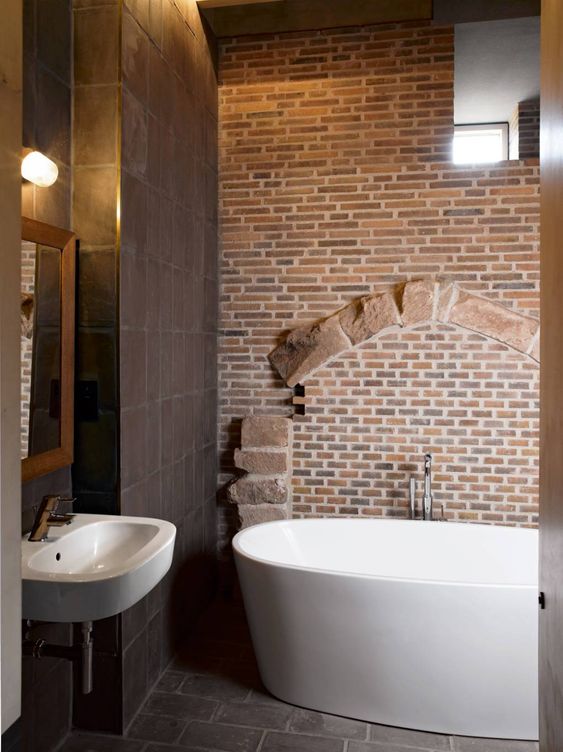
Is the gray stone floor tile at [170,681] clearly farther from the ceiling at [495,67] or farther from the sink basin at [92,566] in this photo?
the ceiling at [495,67]

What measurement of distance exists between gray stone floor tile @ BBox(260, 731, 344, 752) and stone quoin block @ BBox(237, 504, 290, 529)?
1483 mm

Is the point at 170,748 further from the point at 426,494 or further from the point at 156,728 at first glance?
the point at 426,494

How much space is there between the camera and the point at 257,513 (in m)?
4.21

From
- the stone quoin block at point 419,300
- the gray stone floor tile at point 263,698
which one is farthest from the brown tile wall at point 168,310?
the stone quoin block at point 419,300

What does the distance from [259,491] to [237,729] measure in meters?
1.54

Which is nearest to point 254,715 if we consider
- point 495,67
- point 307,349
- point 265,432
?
point 265,432

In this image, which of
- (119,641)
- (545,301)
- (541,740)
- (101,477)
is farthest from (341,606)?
(545,301)

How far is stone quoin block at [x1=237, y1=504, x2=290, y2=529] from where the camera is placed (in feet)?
13.8

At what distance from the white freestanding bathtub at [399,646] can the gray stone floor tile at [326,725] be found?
4cm

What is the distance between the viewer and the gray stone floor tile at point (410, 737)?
279 centimetres

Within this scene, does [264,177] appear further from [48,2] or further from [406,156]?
[48,2]

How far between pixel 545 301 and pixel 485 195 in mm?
3205

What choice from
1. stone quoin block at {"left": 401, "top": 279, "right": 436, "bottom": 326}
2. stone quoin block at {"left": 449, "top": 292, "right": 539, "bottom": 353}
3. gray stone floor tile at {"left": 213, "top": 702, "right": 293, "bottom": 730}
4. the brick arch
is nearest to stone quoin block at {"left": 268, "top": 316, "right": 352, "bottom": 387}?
the brick arch

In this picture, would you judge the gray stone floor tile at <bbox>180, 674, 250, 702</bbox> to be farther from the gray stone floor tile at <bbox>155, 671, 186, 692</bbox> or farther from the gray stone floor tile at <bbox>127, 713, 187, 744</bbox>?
the gray stone floor tile at <bbox>127, 713, 187, 744</bbox>
